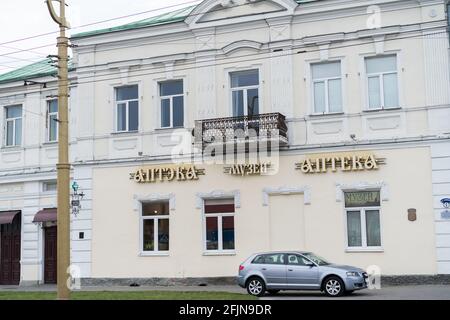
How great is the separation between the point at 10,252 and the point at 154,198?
307 inches

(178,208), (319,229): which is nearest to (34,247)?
(178,208)

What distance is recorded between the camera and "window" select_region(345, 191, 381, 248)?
867 inches

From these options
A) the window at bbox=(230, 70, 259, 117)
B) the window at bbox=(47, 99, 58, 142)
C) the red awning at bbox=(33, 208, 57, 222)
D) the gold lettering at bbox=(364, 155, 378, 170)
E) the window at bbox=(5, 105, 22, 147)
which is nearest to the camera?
the gold lettering at bbox=(364, 155, 378, 170)

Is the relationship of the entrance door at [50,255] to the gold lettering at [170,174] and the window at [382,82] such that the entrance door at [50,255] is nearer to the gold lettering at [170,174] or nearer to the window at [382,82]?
the gold lettering at [170,174]

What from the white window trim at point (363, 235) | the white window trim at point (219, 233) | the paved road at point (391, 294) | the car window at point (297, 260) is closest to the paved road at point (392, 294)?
the paved road at point (391, 294)

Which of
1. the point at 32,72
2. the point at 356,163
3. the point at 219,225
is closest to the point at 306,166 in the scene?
the point at 356,163

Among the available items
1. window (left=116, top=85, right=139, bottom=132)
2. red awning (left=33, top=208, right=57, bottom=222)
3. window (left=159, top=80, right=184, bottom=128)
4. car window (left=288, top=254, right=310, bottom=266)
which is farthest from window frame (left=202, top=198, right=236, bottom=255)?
red awning (left=33, top=208, right=57, bottom=222)

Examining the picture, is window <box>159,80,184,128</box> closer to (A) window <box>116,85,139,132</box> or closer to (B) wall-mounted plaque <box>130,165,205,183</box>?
(A) window <box>116,85,139,132</box>

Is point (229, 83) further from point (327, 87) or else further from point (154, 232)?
point (154, 232)

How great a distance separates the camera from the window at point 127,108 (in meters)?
25.9

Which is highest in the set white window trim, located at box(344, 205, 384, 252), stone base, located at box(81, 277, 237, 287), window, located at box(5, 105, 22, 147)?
window, located at box(5, 105, 22, 147)

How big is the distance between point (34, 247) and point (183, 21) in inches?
452

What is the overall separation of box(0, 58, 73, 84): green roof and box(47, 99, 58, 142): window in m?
1.33

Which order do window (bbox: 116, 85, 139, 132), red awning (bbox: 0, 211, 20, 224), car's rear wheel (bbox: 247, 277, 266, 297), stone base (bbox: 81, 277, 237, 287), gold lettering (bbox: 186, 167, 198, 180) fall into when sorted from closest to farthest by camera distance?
car's rear wheel (bbox: 247, 277, 266, 297)
stone base (bbox: 81, 277, 237, 287)
gold lettering (bbox: 186, 167, 198, 180)
window (bbox: 116, 85, 139, 132)
red awning (bbox: 0, 211, 20, 224)
